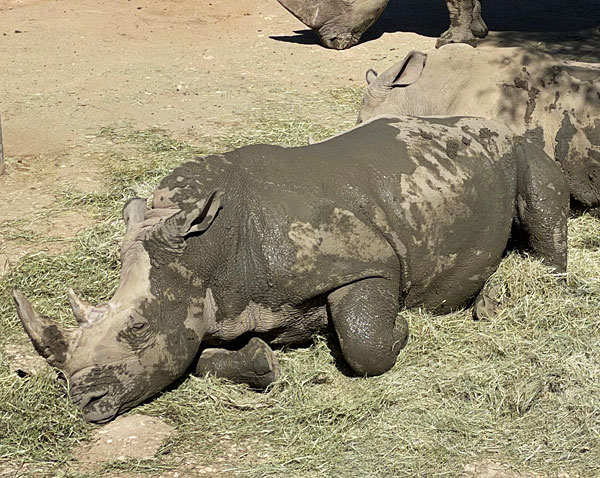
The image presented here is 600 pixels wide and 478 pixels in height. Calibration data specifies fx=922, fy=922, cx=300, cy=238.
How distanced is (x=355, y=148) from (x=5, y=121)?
17.3ft

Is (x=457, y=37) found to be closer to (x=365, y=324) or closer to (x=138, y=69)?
(x=138, y=69)

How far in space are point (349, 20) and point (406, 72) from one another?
5.37 metres

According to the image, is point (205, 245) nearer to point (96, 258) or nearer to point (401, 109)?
point (96, 258)

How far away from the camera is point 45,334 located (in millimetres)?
4574

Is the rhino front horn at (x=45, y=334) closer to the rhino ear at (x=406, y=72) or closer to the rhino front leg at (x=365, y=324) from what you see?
the rhino front leg at (x=365, y=324)

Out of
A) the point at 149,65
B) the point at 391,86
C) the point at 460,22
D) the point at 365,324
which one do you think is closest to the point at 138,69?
the point at 149,65

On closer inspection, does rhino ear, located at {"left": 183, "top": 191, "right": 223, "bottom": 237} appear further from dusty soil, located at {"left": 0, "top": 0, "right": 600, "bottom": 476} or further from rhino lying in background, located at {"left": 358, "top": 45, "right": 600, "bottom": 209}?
rhino lying in background, located at {"left": 358, "top": 45, "right": 600, "bottom": 209}

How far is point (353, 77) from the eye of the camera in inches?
445

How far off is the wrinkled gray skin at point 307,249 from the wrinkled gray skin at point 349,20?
Result: 680 cm

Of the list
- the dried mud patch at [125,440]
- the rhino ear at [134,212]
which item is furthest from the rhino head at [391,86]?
the dried mud patch at [125,440]

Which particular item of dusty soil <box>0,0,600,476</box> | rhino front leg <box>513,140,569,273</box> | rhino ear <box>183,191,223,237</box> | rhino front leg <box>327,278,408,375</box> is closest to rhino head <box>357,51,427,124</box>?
rhino front leg <box>513,140,569,273</box>

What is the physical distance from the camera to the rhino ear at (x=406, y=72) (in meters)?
7.29

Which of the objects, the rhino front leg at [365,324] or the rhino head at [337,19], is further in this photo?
the rhino head at [337,19]

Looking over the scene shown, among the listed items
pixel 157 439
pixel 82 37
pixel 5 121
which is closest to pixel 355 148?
pixel 157 439
